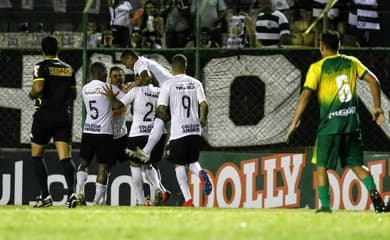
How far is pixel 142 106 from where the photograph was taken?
65.1 feet

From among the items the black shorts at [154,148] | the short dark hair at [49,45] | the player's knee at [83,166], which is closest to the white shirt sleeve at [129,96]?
the black shorts at [154,148]

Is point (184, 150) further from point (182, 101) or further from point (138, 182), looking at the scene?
point (138, 182)

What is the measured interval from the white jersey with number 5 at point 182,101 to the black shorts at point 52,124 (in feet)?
5.63

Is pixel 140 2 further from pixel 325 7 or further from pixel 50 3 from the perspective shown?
pixel 325 7

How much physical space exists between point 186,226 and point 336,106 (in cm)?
398

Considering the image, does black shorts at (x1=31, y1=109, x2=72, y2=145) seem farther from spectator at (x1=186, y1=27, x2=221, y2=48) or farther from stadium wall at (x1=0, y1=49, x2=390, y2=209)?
spectator at (x1=186, y1=27, x2=221, y2=48)

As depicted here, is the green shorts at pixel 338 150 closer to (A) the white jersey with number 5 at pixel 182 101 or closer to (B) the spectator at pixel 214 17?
(A) the white jersey with number 5 at pixel 182 101

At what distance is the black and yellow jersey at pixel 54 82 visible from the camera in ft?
56.8

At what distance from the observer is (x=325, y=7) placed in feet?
67.8

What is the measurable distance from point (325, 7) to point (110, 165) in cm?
432

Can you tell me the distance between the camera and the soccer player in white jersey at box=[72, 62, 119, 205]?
65.3ft

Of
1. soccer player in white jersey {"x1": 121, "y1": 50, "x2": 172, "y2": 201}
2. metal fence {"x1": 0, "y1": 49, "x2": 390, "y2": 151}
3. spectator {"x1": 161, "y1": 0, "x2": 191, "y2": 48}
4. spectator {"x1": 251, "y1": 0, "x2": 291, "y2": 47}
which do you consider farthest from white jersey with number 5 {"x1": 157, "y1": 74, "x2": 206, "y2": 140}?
spectator {"x1": 161, "y1": 0, "x2": 191, "y2": 48}

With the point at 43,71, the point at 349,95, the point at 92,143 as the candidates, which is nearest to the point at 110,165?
the point at 92,143

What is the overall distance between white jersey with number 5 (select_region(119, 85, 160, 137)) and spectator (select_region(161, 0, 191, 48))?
2.25m
